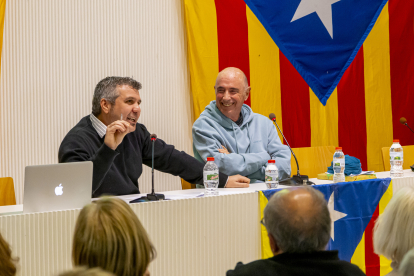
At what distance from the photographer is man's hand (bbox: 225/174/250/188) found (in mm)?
2666

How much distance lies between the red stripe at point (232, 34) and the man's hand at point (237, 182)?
65.5 inches

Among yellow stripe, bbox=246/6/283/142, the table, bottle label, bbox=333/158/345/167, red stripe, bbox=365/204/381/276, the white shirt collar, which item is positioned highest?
yellow stripe, bbox=246/6/283/142

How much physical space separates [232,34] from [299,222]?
3200 millimetres

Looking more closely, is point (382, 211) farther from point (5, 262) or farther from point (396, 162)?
point (5, 262)

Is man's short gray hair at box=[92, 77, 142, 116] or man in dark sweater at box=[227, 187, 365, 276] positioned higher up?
man's short gray hair at box=[92, 77, 142, 116]

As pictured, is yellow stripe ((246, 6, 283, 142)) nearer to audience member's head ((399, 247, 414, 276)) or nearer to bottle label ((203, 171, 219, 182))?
bottle label ((203, 171, 219, 182))

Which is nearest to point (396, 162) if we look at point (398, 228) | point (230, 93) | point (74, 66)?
point (230, 93)

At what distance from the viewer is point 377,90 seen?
4.80m

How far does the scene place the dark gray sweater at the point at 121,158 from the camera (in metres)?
2.37

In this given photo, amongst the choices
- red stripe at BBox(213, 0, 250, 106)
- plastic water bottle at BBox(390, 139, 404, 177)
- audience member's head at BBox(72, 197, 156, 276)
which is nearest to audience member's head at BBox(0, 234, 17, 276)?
audience member's head at BBox(72, 197, 156, 276)

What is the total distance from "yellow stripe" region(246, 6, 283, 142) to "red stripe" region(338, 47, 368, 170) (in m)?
0.78

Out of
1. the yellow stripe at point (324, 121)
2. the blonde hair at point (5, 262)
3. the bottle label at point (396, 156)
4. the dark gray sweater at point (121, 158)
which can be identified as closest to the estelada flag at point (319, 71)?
the yellow stripe at point (324, 121)

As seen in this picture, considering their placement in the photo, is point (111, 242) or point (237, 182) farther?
point (237, 182)

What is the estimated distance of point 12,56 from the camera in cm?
354
